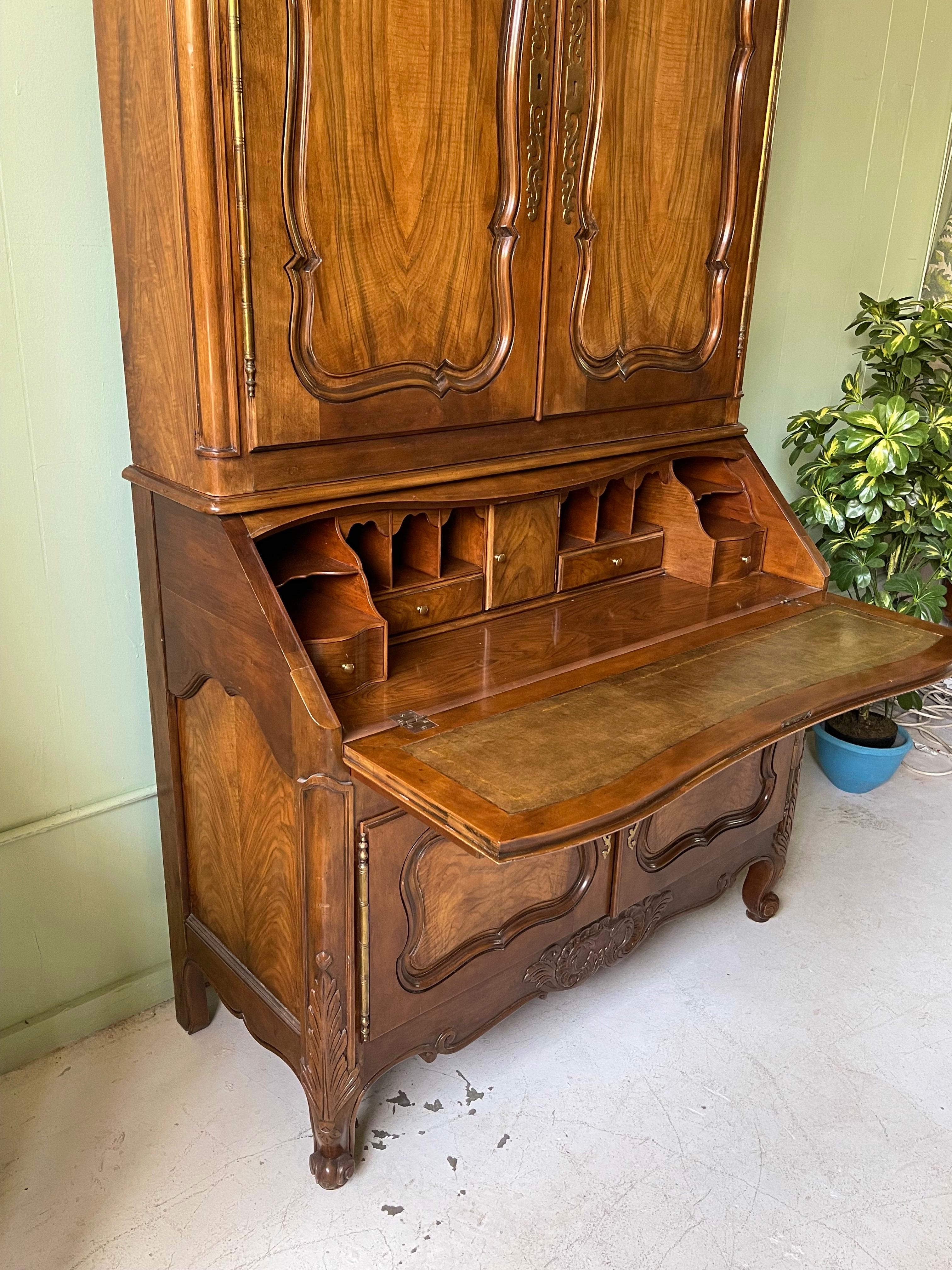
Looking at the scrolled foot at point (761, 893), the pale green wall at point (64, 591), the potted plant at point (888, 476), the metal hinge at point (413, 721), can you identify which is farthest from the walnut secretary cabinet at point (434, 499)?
the potted plant at point (888, 476)

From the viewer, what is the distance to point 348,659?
1.63 meters

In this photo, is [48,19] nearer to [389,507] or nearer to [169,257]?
[169,257]

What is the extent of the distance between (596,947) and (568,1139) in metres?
0.35

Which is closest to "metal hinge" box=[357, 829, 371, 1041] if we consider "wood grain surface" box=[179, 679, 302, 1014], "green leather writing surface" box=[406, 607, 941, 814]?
"wood grain surface" box=[179, 679, 302, 1014]

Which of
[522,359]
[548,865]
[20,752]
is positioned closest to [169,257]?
[522,359]

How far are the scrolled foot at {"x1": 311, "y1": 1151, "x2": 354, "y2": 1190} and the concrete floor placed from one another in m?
0.03

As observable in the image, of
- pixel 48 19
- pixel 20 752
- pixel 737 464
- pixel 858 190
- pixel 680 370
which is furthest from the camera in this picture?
pixel 858 190

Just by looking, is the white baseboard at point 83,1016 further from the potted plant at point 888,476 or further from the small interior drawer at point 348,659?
the potted plant at point 888,476

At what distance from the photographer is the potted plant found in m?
2.74

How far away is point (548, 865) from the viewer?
6.17ft

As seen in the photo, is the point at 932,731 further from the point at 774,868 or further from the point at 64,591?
the point at 64,591

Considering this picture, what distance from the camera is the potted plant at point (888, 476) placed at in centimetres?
274

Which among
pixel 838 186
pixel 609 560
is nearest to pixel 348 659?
pixel 609 560

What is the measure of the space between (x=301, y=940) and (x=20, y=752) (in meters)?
0.69
